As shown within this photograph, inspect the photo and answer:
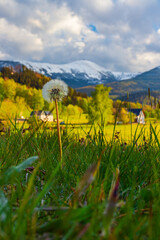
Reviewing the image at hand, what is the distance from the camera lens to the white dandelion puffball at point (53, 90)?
2.17m

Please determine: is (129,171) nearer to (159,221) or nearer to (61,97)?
(159,221)

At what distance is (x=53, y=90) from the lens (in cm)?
218

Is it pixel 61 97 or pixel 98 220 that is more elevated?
pixel 61 97

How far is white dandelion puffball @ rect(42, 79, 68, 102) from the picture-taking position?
7.11ft

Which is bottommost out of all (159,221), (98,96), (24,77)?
(159,221)

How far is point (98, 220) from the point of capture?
607mm

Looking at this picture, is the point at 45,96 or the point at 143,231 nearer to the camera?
the point at 143,231

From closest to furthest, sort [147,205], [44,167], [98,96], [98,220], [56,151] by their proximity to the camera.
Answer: [98,220] → [147,205] → [44,167] → [56,151] → [98,96]

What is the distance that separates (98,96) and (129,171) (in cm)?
4064

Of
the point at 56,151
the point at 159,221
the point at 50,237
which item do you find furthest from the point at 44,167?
the point at 159,221

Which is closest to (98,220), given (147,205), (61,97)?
(147,205)

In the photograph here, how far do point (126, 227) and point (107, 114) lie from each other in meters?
44.3

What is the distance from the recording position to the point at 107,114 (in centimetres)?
4453

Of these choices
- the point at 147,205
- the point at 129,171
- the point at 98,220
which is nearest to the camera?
the point at 98,220
